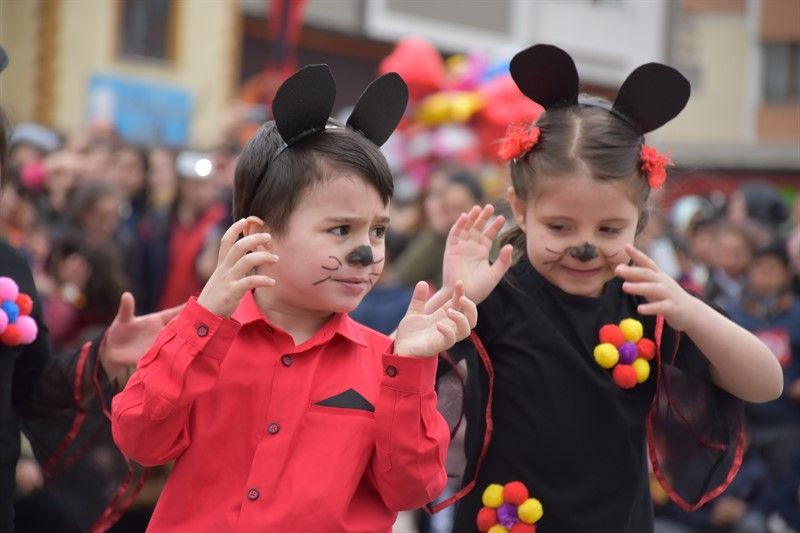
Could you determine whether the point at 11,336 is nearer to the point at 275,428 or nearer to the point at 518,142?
the point at 275,428

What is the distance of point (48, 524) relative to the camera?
16.0 feet

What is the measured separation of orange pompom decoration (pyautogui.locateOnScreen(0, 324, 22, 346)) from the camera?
3121 mm

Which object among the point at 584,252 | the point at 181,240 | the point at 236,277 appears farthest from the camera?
the point at 181,240

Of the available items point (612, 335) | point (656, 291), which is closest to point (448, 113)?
point (612, 335)

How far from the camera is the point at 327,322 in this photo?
281 centimetres

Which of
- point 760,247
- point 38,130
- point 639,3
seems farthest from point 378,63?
point 760,247

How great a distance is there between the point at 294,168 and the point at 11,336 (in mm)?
972

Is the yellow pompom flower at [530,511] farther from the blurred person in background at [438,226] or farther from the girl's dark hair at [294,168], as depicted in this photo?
the blurred person in background at [438,226]

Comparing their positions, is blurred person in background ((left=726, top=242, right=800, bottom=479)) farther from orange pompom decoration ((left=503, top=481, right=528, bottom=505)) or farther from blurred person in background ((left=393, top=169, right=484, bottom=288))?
orange pompom decoration ((left=503, top=481, right=528, bottom=505))

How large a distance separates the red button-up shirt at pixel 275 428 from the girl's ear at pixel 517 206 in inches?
30.5

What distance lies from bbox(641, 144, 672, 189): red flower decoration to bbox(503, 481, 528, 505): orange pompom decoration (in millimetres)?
879

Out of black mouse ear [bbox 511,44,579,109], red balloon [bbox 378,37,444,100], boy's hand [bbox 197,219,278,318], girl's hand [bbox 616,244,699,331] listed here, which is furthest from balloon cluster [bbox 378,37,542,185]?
boy's hand [bbox 197,219,278,318]

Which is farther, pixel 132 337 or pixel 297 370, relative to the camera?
pixel 132 337

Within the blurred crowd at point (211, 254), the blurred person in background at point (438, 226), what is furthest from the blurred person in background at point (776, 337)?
the blurred person in background at point (438, 226)
